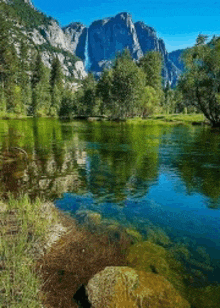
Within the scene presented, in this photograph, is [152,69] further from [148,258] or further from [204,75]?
[148,258]

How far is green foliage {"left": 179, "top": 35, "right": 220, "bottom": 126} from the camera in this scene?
60531mm

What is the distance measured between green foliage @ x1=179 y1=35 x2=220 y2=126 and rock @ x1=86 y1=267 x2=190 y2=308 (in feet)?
195

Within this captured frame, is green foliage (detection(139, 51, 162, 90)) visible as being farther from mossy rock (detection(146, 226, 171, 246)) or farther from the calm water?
mossy rock (detection(146, 226, 171, 246))

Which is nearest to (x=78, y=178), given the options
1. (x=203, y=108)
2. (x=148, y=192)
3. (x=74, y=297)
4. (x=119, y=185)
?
(x=119, y=185)

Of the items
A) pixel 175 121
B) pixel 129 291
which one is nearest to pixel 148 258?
pixel 129 291

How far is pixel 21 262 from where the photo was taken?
5961mm

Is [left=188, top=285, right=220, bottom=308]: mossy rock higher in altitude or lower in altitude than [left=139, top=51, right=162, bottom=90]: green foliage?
lower

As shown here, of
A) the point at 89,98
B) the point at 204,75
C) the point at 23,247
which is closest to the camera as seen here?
the point at 23,247

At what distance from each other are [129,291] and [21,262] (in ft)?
8.61

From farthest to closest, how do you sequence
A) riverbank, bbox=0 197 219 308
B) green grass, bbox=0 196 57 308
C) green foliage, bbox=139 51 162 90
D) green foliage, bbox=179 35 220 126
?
green foliage, bbox=139 51 162 90
green foliage, bbox=179 35 220 126
riverbank, bbox=0 197 219 308
green grass, bbox=0 196 57 308

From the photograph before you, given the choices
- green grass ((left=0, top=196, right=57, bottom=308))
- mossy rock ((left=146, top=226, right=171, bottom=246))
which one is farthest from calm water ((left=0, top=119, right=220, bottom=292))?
green grass ((left=0, top=196, right=57, bottom=308))

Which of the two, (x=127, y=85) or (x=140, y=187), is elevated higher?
(x=127, y=85)

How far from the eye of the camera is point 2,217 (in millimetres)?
8727

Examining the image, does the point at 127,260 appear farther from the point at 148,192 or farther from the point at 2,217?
the point at 148,192
